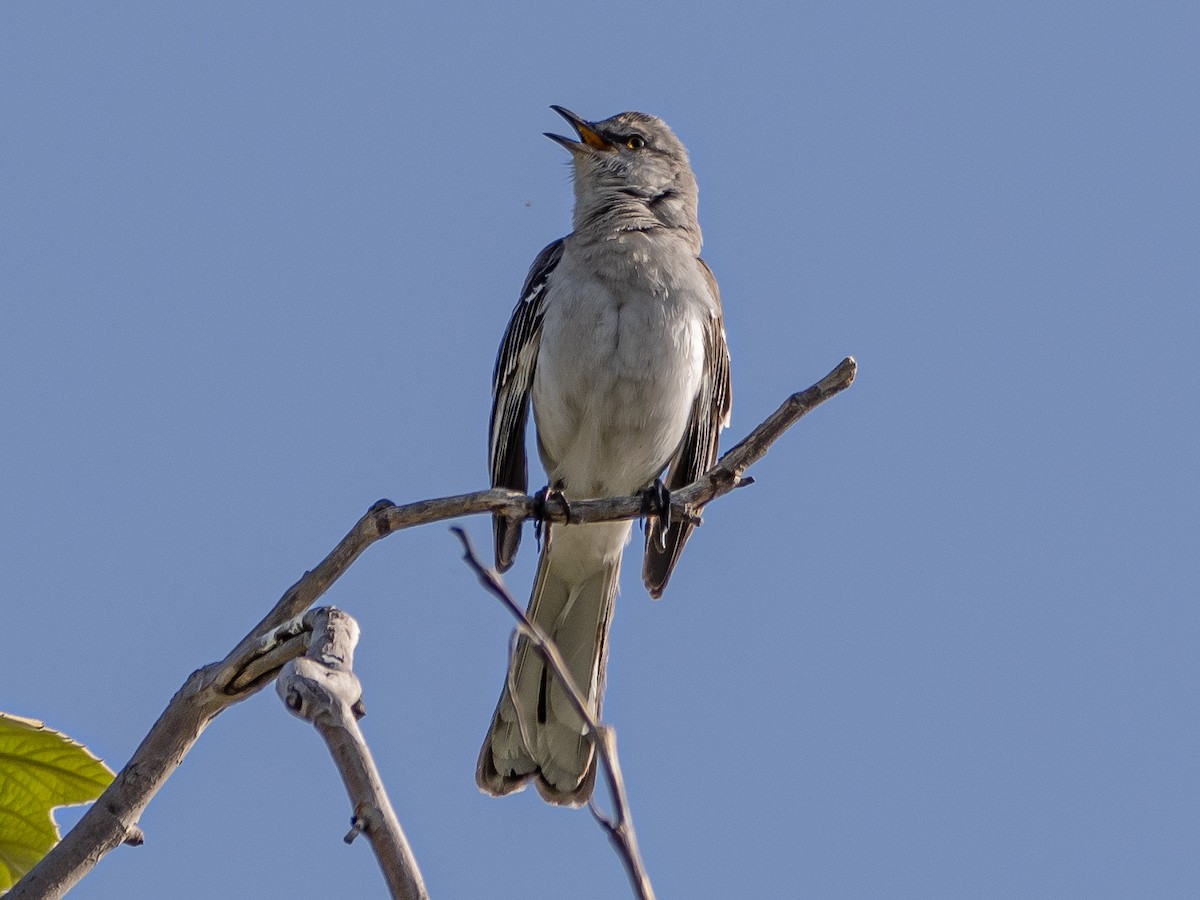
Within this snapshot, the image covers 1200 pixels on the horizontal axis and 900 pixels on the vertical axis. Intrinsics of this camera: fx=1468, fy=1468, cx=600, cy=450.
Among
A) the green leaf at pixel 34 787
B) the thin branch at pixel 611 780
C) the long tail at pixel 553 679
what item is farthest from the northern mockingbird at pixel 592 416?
the thin branch at pixel 611 780

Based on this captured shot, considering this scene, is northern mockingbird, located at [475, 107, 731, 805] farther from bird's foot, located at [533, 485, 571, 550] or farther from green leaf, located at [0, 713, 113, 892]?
green leaf, located at [0, 713, 113, 892]

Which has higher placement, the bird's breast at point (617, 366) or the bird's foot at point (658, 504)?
the bird's breast at point (617, 366)

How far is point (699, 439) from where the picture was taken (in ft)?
26.3

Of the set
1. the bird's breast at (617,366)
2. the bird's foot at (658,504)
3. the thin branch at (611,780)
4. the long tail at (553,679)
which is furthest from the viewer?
the bird's breast at (617,366)

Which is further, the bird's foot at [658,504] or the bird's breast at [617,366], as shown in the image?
the bird's breast at [617,366]

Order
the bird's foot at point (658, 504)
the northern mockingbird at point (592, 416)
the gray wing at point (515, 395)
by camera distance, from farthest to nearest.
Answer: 1. the gray wing at point (515, 395)
2. the northern mockingbird at point (592, 416)
3. the bird's foot at point (658, 504)

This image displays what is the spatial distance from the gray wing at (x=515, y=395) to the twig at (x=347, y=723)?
462cm

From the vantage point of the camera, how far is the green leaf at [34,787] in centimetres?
325

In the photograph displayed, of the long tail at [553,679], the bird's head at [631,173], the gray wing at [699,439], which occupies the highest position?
the bird's head at [631,173]

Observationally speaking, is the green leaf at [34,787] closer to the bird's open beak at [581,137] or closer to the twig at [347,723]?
the twig at [347,723]

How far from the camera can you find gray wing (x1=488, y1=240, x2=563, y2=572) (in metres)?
7.82

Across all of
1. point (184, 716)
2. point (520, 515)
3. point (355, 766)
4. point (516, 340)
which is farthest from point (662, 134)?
point (355, 766)

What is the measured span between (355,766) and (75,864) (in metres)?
0.96

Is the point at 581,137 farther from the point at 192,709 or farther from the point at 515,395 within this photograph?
the point at 192,709
